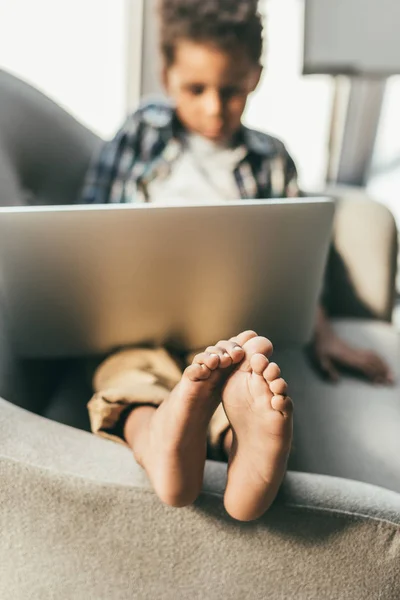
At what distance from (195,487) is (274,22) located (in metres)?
1.35

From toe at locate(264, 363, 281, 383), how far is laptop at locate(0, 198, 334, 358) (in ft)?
0.49

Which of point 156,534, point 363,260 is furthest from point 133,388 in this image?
point 363,260

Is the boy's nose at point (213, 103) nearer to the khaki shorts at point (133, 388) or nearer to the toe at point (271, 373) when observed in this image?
the khaki shorts at point (133, 388)

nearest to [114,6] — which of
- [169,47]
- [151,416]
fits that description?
[169,47]

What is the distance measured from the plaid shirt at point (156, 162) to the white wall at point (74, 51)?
0.37 meters

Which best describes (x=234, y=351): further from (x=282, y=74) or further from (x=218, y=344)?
(x=282, y=74)

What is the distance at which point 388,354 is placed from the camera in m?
0.97

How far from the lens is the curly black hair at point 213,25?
871 millimetres

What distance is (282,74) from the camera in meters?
1.56

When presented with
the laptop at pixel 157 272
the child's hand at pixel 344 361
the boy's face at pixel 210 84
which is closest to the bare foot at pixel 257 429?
the laptop at pixel 157 272

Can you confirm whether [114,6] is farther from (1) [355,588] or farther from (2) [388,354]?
(1) [355,588]

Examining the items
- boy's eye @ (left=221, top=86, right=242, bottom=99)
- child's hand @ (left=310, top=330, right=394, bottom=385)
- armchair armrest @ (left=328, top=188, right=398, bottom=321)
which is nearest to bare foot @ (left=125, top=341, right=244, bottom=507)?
child's hand @ (left=310, top=330, right=394, bottom=385)

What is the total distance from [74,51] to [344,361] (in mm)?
984

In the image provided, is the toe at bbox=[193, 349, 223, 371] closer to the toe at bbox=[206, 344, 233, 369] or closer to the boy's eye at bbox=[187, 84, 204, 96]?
the toe at bbox=[206, 344, 233, 369]
